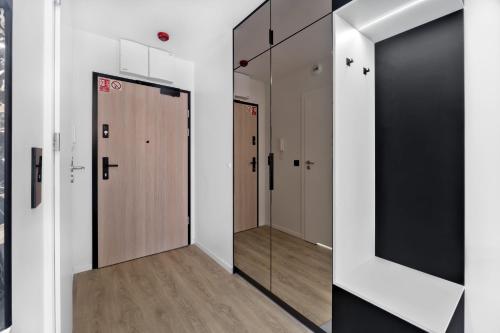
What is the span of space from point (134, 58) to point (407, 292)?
328 centimetres

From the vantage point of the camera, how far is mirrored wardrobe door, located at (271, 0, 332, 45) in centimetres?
151

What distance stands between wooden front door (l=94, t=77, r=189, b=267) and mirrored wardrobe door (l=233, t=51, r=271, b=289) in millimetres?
1068

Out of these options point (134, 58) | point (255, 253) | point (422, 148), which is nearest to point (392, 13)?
point (422, 148)

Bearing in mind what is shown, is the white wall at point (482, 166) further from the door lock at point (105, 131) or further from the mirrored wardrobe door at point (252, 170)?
the door lock at point (105, 131)

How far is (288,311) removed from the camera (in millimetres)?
1802

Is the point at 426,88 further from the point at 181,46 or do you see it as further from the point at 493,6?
the point at 181,46

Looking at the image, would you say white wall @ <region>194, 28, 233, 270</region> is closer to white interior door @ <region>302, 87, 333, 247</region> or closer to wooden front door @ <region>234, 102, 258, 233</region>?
wooden front door @ <region>234, 102, 258, 233</region>

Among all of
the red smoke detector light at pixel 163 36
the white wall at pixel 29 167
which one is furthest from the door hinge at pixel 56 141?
the red smoke detector light at pixel 163 36

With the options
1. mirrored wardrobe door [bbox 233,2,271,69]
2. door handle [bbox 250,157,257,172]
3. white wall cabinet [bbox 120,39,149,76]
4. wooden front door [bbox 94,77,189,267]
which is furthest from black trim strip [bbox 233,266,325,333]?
white wall cabinet [bbox 120,39,149,76]

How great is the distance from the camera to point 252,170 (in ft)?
7.19

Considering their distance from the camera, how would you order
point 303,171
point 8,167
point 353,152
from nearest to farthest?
point 8,167 < point 353,152 < point 303,171

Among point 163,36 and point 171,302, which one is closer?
point 171,302

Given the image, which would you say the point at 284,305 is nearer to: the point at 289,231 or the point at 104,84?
the point at 289,231

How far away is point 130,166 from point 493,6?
3168 mm
